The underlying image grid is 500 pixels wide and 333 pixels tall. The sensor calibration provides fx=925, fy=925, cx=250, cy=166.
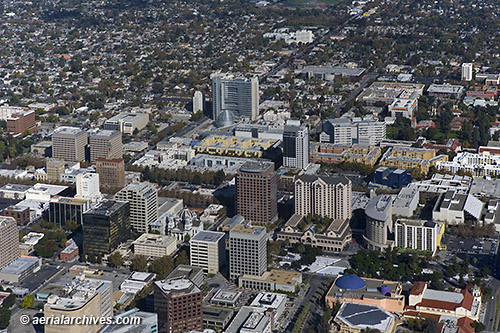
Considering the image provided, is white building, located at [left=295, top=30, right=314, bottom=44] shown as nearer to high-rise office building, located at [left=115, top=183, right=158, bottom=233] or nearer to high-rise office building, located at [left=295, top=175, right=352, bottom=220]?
high-rise office building, located at [left=295, top=175, right=352, bottom=220]

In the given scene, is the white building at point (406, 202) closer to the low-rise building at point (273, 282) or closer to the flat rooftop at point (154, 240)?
the low-rise building at point (273, 282)

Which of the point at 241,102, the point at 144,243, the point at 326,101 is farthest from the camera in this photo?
the point at 326,101

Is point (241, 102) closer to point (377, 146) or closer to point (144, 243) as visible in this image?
point (377, 146)

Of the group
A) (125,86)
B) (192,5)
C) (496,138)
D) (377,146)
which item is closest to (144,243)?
(377,146)

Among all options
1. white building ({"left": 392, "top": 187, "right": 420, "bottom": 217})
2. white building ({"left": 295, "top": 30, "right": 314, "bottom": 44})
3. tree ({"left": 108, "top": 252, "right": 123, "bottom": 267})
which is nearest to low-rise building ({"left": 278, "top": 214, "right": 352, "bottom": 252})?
white building ({"left": 392, "top": 187, "right": 420, "bottom": 217})

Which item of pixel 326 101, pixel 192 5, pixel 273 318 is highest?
pixel 192 5
